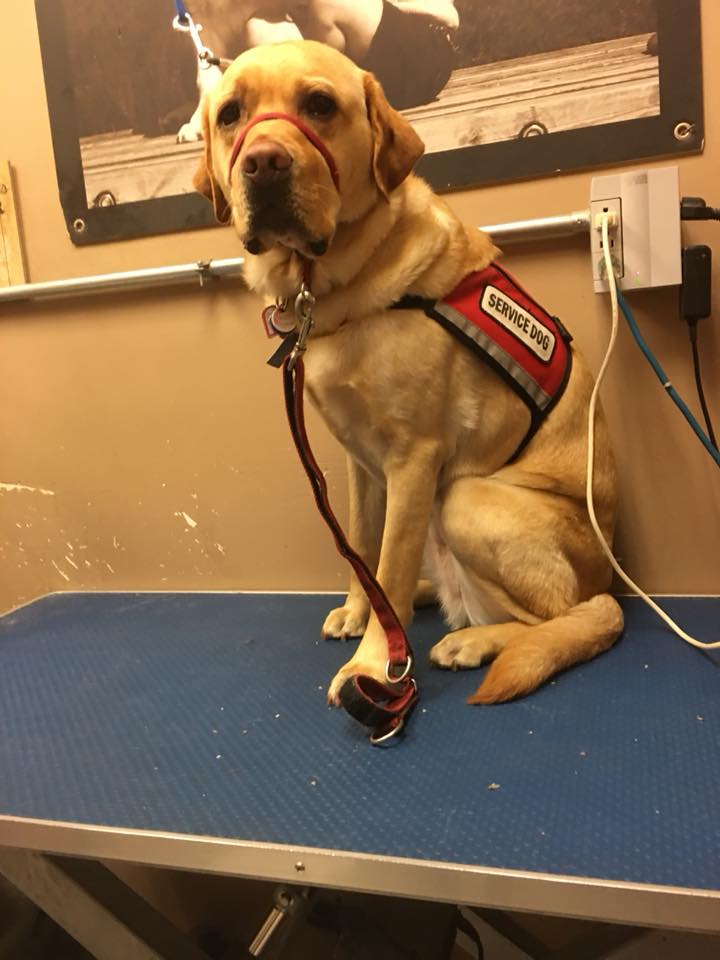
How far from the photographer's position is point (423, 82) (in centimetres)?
123

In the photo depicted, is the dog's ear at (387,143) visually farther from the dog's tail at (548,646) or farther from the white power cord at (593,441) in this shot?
the dog's tail at (548,646)

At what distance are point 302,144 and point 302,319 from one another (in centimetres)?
21

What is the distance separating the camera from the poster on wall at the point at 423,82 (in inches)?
45.1

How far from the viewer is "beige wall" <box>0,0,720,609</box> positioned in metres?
1.25

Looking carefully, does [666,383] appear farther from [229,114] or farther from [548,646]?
[229,114]

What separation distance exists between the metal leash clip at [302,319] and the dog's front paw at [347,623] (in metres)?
0.45

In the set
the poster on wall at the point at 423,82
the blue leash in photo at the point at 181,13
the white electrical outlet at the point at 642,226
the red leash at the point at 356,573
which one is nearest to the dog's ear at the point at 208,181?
the red leash at the point at 356,573

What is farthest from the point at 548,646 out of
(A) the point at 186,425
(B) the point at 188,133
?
(B) the point at 188,133

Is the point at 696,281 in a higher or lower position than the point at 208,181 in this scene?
lower

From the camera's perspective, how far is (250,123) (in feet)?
2.84

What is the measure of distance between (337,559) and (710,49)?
3.58ft

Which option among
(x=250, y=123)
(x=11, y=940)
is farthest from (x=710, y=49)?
(x=11, y=940)

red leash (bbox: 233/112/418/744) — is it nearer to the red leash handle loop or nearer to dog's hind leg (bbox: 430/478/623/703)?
the red leash handle loop

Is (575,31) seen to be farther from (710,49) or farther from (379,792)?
(379,792)
